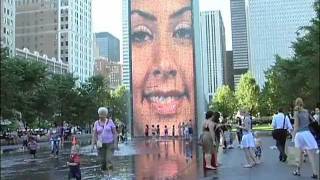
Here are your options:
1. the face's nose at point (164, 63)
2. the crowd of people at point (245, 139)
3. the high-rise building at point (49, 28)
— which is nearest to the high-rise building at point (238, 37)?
the high-rise building at point (49, 28)

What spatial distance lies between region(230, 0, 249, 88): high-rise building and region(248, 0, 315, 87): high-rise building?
56.5 meters

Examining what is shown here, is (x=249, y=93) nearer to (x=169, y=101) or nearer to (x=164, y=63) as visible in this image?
(x=169, y=101)

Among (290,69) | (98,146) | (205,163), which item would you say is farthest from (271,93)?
(98,146)

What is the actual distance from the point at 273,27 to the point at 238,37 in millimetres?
109347

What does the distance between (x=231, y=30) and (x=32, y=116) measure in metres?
139

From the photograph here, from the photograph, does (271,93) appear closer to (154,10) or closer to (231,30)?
(154,10)

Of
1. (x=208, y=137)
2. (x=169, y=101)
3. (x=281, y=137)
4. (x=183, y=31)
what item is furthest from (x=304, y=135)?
(x=183, y=31)

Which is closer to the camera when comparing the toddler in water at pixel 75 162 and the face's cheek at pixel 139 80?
the toddler in water at pixel 75 162

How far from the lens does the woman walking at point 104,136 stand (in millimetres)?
13008

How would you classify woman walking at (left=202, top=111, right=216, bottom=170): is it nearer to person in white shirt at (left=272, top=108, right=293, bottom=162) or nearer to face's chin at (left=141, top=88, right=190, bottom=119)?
person in white shirt at (left=272, top=108, right=293, bottom=162)

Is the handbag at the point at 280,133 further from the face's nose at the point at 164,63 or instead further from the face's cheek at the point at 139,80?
the face's nose at the point at 164,63

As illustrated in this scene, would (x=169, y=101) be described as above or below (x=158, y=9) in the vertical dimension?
below

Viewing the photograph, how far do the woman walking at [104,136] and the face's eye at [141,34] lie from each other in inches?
2717

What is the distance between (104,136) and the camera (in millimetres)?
13055
